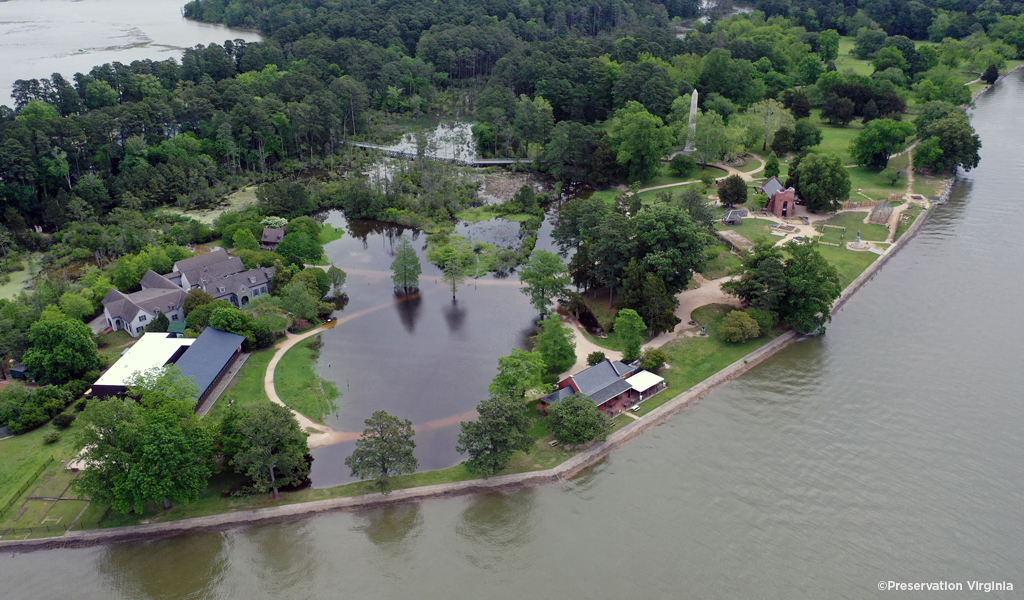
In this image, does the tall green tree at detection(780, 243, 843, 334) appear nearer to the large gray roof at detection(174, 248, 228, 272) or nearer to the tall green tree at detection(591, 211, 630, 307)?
the tall green tree at detection(591, 211, 630, 307)

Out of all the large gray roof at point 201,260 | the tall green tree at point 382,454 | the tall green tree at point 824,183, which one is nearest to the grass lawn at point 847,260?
the tall green tree at point 824,183

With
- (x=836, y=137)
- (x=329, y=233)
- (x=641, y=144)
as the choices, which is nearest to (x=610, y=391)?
(x=329, y=233)

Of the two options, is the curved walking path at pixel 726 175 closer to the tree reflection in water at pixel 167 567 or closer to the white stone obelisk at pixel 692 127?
the white stone obelisk at pixel 692 127

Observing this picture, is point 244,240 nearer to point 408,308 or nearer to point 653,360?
point 408,308

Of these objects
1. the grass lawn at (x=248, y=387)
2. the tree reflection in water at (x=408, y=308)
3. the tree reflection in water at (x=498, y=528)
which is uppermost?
the tree reflection in water at (x=408, y=308)

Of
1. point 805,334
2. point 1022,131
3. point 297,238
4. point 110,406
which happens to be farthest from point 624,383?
point 1022,131

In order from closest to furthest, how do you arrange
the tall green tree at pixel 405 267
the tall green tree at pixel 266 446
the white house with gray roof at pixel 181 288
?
the tall green tree at pixel 266 446, the white house with gray roof at pixel 181 288, the tall green tree at pixel 405 267
